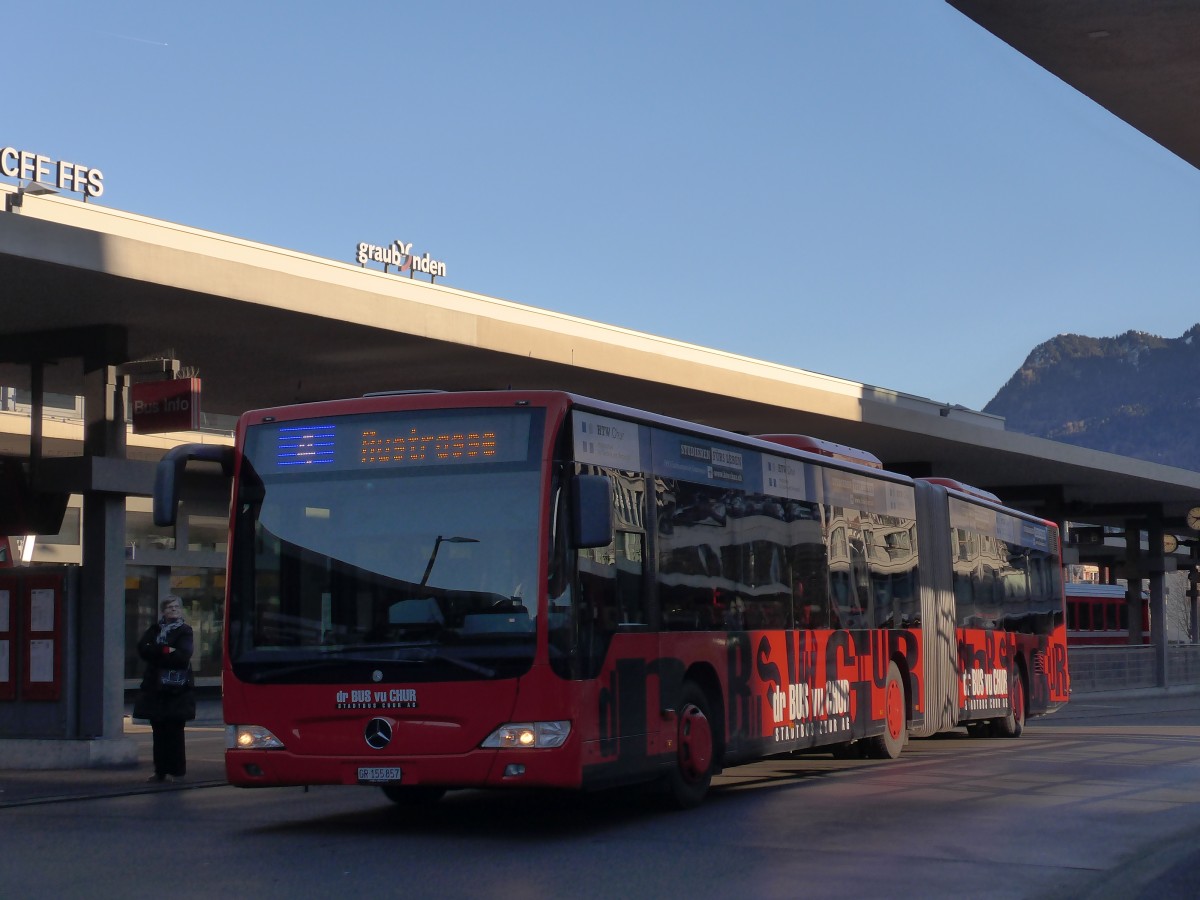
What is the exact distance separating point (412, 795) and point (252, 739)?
2.46 metres

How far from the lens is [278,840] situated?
11266 millimetres

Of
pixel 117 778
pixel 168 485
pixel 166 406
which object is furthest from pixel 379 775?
pixel 166 406

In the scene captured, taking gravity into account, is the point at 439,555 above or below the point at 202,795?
above

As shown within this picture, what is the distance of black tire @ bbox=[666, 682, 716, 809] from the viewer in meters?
12.5

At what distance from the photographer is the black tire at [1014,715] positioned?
22.9 metres

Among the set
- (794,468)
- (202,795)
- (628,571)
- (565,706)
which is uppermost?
(794,468)

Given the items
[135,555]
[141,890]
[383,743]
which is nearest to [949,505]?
[383,743]

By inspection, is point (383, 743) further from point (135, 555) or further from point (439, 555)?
point (135, 555)

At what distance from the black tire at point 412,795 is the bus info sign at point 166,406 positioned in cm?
564

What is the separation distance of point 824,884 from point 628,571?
347 cm

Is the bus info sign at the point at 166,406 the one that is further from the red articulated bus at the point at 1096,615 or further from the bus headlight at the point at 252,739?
the red articulated bus at the point at 1096,615

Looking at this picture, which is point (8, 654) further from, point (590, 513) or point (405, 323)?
point (590, 513)

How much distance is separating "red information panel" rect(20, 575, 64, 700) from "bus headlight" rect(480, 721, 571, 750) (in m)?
8.61

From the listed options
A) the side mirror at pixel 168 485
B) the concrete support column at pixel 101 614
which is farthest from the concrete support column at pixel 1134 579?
the side mirror at pixel 168 485
